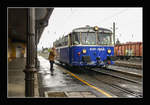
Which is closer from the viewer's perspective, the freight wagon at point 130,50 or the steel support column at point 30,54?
the steel support column at point 30,54

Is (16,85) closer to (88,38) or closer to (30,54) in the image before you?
(30,54)

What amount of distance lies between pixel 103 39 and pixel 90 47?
1176mm

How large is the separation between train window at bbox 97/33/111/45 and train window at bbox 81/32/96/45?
0.34 m

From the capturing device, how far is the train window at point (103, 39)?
13023mm

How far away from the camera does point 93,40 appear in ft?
42.5

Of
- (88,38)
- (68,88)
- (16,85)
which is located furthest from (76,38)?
(16,85)

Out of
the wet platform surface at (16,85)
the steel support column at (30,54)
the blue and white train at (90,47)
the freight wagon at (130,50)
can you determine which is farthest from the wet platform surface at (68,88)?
the freight wagon at (130,50)

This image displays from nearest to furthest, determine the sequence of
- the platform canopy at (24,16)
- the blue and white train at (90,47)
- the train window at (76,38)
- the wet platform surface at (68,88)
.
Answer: the wet platform surface at (68,88) → the platform canopy at (24,16) → the blue and white train at (90,47) → the train window at (76,38)

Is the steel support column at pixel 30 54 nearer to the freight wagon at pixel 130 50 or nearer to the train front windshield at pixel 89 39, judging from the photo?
the train front windshield at pixel 89 39

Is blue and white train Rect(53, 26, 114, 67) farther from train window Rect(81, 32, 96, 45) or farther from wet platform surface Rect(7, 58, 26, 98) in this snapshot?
wet platform surface Rect(7, 58, 26, 98)

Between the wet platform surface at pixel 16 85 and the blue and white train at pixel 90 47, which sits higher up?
the blue and white train at pixel 90 47
